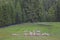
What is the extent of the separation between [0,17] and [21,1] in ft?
10.5

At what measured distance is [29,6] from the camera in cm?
1370

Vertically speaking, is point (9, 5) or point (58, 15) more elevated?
point (9, 5)

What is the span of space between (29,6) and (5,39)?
23.8 feet

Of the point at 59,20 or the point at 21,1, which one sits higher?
the point at 21,1

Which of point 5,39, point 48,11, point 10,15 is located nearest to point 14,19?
point 10,15

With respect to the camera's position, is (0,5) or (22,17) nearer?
(0,5)

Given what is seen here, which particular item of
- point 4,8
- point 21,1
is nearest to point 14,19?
point 4,8

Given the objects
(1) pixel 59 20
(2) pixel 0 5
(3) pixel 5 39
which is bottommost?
(1) pixel 59 20

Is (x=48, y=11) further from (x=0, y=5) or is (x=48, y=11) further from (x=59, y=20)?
(x=0, y=5)

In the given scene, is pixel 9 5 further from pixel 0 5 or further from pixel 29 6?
pixel 29 6

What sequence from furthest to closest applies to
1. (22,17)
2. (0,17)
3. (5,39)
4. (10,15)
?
(22,17)
(10,15)
(0,17)
(5,39)

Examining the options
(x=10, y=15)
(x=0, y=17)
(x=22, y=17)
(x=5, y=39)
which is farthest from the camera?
(x=22, y=17)

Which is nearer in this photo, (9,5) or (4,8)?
(4,8)

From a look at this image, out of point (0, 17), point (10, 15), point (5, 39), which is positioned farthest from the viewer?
point (10, 15)
